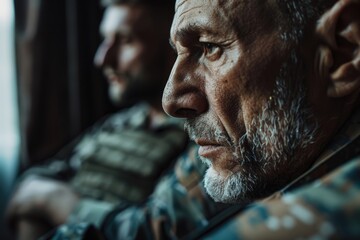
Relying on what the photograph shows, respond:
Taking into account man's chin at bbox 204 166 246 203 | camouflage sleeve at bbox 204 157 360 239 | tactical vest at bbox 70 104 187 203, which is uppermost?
camouflage sleeve at bbox 204 157 360 239

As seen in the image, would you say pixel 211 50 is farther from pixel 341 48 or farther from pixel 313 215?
pixel 313 215

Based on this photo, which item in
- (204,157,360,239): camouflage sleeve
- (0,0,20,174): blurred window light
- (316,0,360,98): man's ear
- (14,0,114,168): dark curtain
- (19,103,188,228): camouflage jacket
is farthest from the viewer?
(0,0,20,174): blurred window light

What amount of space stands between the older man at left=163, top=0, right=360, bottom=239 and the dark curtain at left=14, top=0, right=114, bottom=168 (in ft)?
5.19

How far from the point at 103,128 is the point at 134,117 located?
0.13m

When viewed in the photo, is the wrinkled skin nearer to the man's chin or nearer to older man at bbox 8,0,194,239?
the man's chin

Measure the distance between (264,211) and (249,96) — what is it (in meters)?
0.43

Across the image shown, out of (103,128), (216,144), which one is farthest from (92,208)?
(216,144)

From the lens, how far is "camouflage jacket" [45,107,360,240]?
0.36 metres

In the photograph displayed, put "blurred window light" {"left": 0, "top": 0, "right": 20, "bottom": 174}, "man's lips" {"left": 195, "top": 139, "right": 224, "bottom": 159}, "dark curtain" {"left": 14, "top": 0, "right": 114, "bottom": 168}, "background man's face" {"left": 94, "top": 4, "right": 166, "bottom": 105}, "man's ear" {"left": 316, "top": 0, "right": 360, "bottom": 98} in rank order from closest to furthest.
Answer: "man's ear" {"left": 316, "top": 0, "right": 360, "bottom": 98}, "man's lips" {"left": 195, "top": 139, "right": 224, "bottom": 159}, "background man's face" {"left": 94, "top": 4, "right": 166, "bottom": 105}, "dark curtain" {"left": 14, "top": 0, "right": 114, "bottom": 168}, "blurred window light" {"left": 0, "top": 0, "right": 20, "bottom": 174}

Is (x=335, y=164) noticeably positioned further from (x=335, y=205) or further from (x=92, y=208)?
(x=92, y=208)

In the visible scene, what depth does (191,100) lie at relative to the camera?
84cm

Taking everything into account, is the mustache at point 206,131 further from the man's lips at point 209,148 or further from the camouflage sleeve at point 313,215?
the camouflage sleeve at point 313,215

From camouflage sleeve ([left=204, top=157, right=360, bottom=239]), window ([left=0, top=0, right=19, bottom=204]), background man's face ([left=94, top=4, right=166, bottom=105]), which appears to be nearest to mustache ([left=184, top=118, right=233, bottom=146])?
camouflage sleeve ([left=204, top=157, right=360, bottom=239])

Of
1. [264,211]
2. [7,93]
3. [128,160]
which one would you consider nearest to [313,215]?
[264,211]
